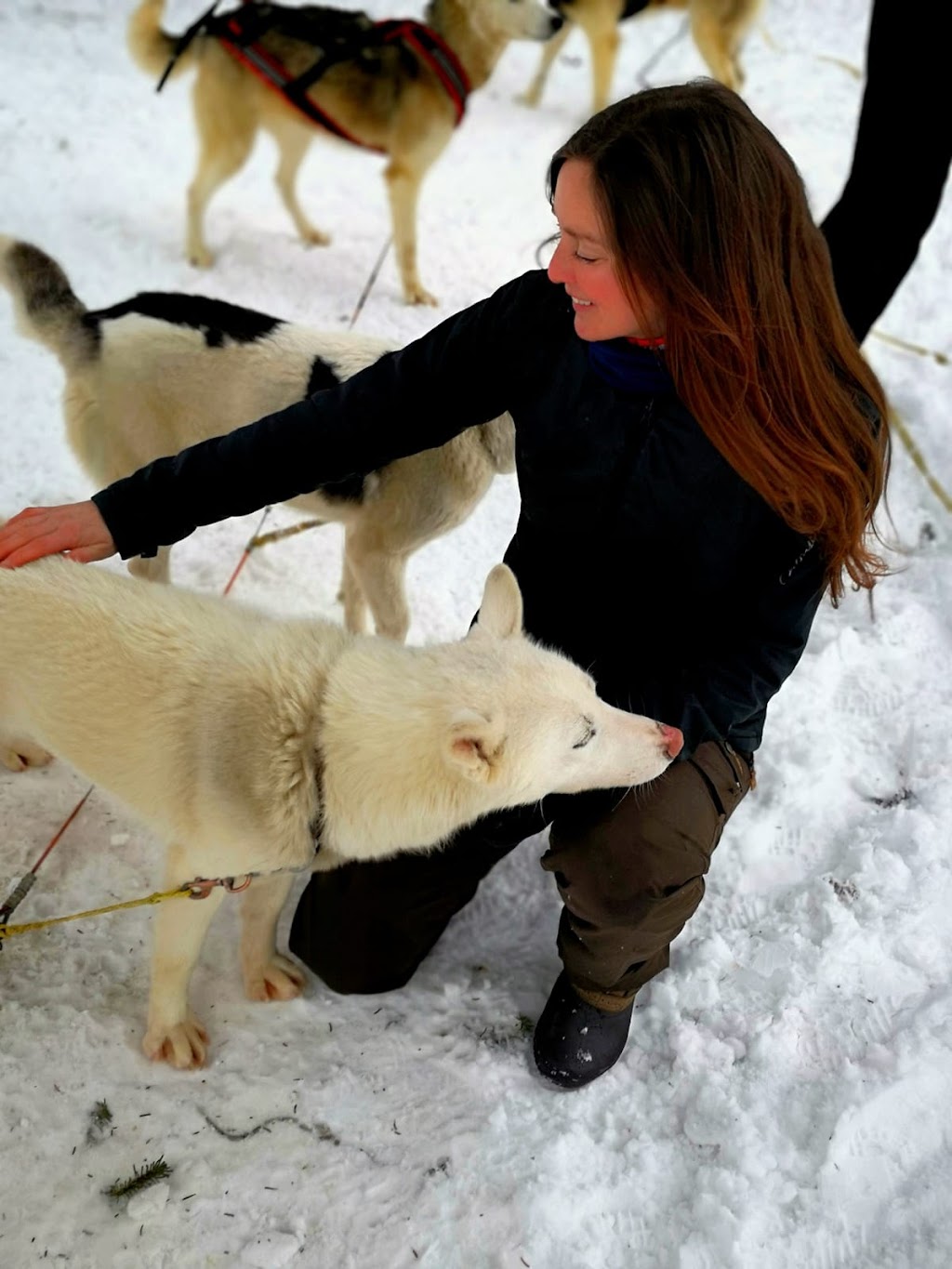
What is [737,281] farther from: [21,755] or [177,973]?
[21,755]

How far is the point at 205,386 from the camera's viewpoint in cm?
252

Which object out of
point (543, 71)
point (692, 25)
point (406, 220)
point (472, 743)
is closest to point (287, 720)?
point (472, 743)

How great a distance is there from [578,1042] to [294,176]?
4438 millimetres

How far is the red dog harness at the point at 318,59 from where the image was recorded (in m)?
4.03

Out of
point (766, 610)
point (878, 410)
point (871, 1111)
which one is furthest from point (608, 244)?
point (871, 1111)

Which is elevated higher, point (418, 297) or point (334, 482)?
point (334, 482)

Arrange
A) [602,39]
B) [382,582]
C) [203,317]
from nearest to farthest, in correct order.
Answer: [203,317], [382,582], [602,39]

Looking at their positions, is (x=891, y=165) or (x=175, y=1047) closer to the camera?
(x=175, y=1047)

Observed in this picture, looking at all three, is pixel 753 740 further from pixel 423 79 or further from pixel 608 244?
pixel 423 79

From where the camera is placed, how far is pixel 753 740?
2.02m

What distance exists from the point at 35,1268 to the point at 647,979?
4.38 ft

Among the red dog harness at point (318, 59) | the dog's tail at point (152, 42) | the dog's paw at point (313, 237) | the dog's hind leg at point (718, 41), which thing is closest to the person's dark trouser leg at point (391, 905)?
the red dog harness at point (318, 59)

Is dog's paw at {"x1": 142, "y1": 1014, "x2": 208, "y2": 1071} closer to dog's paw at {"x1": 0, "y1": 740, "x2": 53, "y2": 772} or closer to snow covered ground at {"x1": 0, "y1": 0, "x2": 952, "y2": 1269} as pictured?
snow covered ground at {"x1": 0, "y1": 0, "x2": 952, "y2": 1269}

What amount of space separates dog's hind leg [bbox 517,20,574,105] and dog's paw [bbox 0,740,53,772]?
18.3 ft
